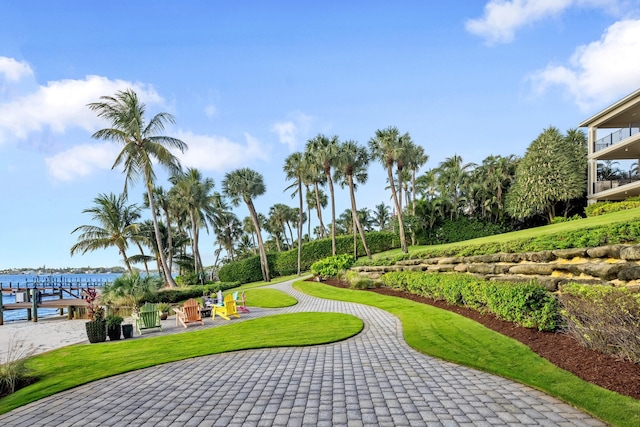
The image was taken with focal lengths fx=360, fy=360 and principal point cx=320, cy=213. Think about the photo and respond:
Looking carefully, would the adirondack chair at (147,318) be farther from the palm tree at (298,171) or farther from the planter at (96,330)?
the palm tree at (298,171)

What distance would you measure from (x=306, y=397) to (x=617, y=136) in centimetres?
3355

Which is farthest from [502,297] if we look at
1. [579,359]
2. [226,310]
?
[226,310]

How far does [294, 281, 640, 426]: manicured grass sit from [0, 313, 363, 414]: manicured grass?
2.16 m

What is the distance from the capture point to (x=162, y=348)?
390 inches

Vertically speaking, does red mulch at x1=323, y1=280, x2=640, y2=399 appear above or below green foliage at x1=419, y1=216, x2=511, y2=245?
below

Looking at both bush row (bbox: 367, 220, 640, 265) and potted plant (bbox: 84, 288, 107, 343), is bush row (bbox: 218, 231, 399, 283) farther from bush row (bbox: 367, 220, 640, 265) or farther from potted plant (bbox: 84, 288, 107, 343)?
potted plant (bbox: 84, 288, 107, 343)

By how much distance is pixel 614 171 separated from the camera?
130ft

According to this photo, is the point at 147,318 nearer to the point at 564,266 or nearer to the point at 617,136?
the point at 564,266

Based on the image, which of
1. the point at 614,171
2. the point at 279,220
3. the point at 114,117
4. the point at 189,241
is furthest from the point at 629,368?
the point at 279,220

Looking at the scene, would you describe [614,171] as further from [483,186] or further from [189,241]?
[189,241]

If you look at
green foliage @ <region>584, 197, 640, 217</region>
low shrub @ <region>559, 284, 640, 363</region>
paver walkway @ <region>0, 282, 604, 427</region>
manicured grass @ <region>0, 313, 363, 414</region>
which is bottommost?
manicured grass @ <region>0, 313, 363, 414</region>

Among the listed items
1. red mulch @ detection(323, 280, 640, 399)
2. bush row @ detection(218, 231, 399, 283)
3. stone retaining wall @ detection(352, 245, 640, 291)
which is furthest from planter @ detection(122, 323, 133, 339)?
bush row @ detection(218, 231, 399, 283)

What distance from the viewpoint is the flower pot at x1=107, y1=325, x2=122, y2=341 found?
1228 centimetres

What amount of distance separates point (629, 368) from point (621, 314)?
2.64ft
